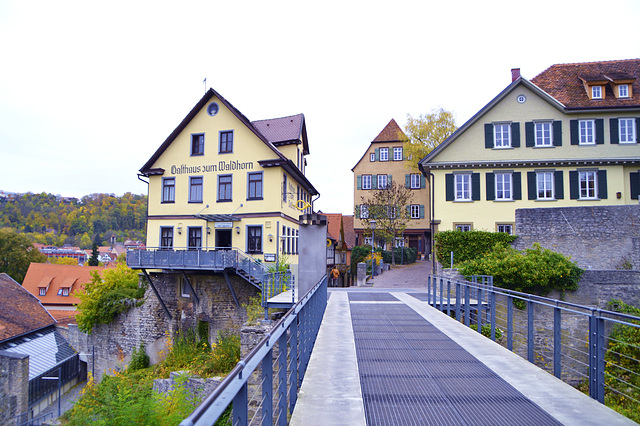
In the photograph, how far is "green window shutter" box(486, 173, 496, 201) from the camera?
24969 millimetres

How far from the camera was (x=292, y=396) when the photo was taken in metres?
4.56

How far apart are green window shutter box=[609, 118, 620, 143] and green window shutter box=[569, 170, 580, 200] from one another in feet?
9.18

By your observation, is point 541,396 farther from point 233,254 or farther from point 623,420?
point 233,254

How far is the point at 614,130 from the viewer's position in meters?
24.4

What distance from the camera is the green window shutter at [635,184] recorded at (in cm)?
2436

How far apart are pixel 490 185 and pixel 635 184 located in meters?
8.16

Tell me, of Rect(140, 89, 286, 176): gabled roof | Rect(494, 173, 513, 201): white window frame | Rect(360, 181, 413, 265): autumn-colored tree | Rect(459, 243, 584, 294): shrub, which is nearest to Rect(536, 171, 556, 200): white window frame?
Rect(494, 173, 513, 201): white window frame

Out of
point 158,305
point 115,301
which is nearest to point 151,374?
point 158,305

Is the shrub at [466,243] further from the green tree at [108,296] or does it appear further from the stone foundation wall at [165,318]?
the green tree at [108,296]

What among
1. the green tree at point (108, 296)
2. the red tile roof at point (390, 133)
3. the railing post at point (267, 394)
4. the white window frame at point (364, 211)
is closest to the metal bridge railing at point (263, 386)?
the railing post at point (267, 394)

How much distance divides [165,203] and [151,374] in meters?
9.81

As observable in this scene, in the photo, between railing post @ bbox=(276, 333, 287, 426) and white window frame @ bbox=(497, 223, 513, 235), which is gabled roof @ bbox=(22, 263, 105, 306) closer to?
white window frame @ bbox=(497, 223, 513, 235)

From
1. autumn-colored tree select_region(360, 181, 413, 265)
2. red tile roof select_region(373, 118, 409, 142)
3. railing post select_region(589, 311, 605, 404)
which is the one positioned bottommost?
railing post select_region(589, 311, 605, 404)

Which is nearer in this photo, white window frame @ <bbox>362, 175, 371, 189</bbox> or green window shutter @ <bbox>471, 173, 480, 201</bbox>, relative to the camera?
green window shutter @ <bbox>471, 173, 480, 201</bbox>
